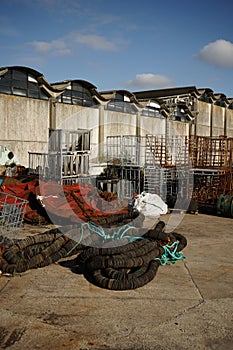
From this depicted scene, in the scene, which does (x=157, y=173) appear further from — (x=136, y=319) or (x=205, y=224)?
(x=136, y=319)

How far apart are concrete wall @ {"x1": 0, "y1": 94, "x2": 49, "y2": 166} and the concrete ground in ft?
33.3

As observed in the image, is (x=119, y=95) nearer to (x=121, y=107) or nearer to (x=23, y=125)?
(x=121, y=107)

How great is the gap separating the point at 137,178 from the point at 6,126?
6264 millimetres

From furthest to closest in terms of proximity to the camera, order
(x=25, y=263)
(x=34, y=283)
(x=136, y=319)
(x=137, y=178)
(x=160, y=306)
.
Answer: (x=137, y=178)
(x=25, y=263)
(x=34, y=283)
(x=160, y=306)
(x=136, y=319)

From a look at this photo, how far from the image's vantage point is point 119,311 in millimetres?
5328

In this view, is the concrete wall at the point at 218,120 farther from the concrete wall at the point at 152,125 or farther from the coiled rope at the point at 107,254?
the coiled rope at the point at 107,254

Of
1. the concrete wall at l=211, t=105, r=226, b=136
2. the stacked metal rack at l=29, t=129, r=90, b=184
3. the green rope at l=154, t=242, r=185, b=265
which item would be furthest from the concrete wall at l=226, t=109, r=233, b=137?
the green rope at l=154, t=242, r=185, b=265

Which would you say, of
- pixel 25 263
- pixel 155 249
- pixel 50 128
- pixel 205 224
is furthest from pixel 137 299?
pixel 50 128

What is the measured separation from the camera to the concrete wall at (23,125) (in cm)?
1606

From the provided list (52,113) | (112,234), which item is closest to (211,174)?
(52,113)

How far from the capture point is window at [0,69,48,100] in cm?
1616

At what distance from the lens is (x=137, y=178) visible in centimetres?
1675

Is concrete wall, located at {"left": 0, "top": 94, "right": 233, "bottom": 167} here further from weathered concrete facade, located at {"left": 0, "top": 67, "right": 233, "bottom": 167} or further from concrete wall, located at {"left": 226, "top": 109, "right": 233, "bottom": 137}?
concrete wall, located at {"left": 226, "top": 109, "right": 233, "bottom": 137}

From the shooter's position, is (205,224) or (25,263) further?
(205,224)
